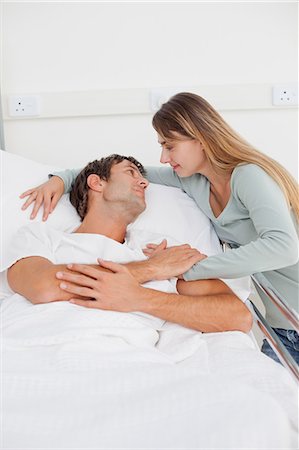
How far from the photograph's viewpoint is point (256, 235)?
176 cm

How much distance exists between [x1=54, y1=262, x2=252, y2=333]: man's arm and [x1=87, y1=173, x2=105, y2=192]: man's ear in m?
0.46

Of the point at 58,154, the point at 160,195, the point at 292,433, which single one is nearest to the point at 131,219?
the point at 160,195

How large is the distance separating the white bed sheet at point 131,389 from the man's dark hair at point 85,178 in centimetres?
53

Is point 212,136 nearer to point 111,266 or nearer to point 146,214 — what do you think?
point 146,214

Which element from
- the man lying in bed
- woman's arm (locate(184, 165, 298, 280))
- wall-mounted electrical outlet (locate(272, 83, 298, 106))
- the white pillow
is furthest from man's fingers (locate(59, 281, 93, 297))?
wall-mounted electrical outlet (locate(272, 83, 298, 106))

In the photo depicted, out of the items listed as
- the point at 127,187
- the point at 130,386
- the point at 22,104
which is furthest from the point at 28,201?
the point at 130,386

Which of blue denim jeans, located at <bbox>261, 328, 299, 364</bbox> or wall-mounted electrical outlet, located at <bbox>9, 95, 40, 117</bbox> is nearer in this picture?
blue denim jeans, located at <bbox>261, 328, 299, 364</bbox>

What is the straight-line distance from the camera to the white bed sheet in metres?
0.91

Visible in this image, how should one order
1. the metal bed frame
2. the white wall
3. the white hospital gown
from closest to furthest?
the metal bed frame, the white hospital gown, the white wall

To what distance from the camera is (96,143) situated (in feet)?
7.72

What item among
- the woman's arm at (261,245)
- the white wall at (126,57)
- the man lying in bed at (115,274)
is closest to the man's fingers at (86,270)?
the man lying in bed at (115,274)

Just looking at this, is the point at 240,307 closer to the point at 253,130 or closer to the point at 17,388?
the point at 17,388

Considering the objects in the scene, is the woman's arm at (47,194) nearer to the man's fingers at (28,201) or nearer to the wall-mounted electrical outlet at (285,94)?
the man's fingers at (28,201)

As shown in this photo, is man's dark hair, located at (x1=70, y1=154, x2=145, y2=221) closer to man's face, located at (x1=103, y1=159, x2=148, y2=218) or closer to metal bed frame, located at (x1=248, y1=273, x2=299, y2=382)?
man's face, located at (x1=103, y1=159, x2=148, y2=218)
